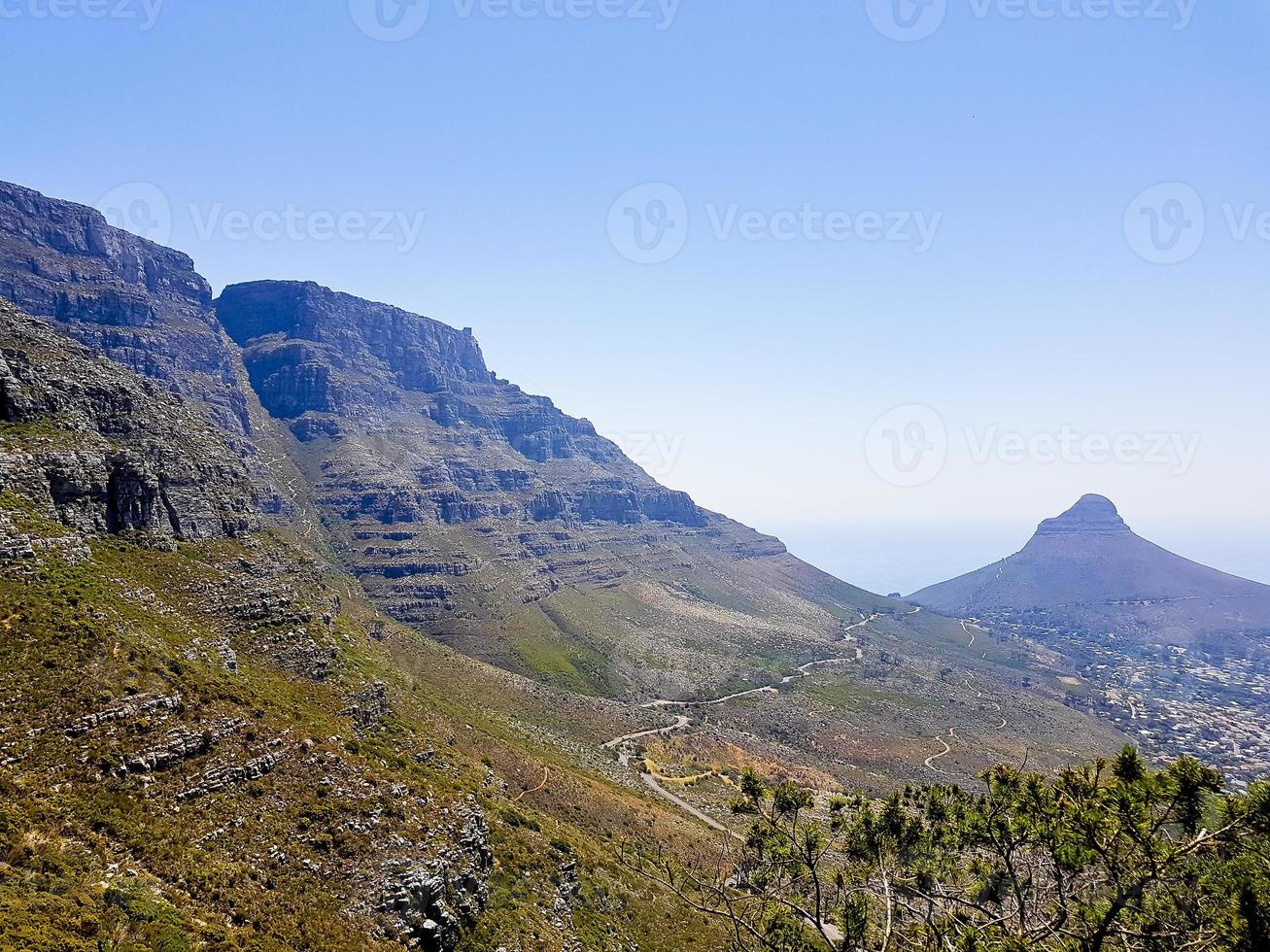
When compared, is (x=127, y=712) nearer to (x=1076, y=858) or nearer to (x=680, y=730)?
(x=1076, y=858)

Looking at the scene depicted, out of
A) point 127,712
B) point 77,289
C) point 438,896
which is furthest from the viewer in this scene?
point 77,289

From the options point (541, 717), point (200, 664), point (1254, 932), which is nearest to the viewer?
point (1254, 932)

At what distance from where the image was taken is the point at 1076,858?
1770 centimetres

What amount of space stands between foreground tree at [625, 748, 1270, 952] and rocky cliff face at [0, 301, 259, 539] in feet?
164

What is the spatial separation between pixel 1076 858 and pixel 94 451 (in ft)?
212

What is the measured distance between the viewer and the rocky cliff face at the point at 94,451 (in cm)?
4128

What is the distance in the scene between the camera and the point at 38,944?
16.2m

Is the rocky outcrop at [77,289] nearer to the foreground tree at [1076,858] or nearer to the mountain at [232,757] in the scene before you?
the mountain at [232,757]

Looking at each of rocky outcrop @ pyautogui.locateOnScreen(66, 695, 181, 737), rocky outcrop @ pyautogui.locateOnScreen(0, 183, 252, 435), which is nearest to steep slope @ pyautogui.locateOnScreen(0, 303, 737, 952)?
rocky outcrop @ pyautogui.locateOnScreen(66, 695, 181, 737)

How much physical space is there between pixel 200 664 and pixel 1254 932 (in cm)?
4814

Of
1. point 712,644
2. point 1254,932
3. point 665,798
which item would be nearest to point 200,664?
point 1254,932

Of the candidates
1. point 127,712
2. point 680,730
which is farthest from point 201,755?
point 680,730

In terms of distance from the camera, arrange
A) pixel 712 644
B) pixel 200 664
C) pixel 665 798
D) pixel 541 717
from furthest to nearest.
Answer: pixel 712 644 → pixel 541 717 → pixel 665 798 → pixel 200 664

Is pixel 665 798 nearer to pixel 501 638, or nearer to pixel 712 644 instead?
pixel 501 638
